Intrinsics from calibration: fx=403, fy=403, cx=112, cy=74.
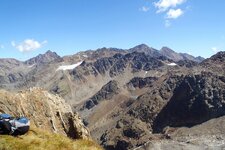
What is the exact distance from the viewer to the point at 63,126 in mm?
38625

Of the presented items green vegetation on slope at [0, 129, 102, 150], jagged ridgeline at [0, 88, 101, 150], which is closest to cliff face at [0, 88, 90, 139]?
jagged ridgeline at [0, 88, 101, 150]

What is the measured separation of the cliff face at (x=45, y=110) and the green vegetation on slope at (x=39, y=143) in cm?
1238

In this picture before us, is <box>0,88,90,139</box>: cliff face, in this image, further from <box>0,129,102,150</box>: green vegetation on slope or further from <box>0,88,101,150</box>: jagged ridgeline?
<box>0,129,102,150</box>: green vegetation on slope

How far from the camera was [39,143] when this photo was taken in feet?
55.4

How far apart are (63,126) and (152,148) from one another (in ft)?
537

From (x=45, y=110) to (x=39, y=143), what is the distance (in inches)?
774

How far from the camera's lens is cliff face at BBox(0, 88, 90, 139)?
32178 millimetres

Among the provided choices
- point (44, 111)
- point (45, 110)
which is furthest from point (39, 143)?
point (45, 110)

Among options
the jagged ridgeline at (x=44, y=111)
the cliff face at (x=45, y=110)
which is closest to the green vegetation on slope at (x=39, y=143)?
the jagged ridgeline at (x=44, y=111)

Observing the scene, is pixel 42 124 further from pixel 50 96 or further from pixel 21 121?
pixel 21 121

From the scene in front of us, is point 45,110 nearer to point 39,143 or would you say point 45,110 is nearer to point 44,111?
point 44,111

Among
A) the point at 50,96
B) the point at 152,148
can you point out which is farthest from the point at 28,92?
the point at 152,148

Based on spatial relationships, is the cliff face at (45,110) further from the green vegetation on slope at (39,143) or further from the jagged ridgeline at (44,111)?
the green vegetation on slope at (39,143)

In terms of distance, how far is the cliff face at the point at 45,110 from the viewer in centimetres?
3218
